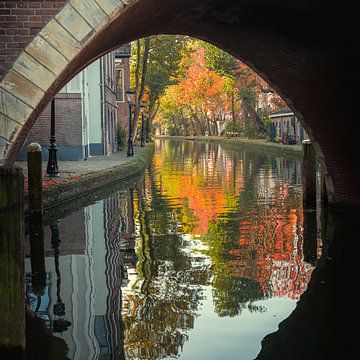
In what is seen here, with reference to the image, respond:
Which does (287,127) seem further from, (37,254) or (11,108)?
(11,108)

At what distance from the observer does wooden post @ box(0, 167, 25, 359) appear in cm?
513

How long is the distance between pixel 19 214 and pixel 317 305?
3.57 m

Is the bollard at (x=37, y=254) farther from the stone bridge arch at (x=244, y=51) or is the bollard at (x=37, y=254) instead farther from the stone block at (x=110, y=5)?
the stone block at (x=110, y=5)

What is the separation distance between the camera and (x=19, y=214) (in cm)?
517

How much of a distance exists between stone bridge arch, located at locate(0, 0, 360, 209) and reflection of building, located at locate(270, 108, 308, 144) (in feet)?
103

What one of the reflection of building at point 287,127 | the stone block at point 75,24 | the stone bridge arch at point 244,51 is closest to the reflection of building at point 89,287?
the stone bridge arch at point 244,51

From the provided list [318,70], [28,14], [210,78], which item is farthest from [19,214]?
[210,78]

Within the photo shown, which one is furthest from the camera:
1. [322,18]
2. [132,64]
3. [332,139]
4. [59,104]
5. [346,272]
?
[132,64]

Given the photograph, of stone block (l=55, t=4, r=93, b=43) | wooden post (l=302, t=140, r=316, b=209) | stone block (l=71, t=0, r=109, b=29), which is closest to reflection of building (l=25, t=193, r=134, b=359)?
stone block (l=55, t=4, r=93, b=43)

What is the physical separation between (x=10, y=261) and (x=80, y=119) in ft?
72.2

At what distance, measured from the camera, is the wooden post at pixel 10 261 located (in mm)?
5129

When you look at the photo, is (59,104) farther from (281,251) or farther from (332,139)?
(281,251)

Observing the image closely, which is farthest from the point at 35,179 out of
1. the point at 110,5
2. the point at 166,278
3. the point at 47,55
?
the point at 110,5

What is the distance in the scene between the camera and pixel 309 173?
13539 mm
